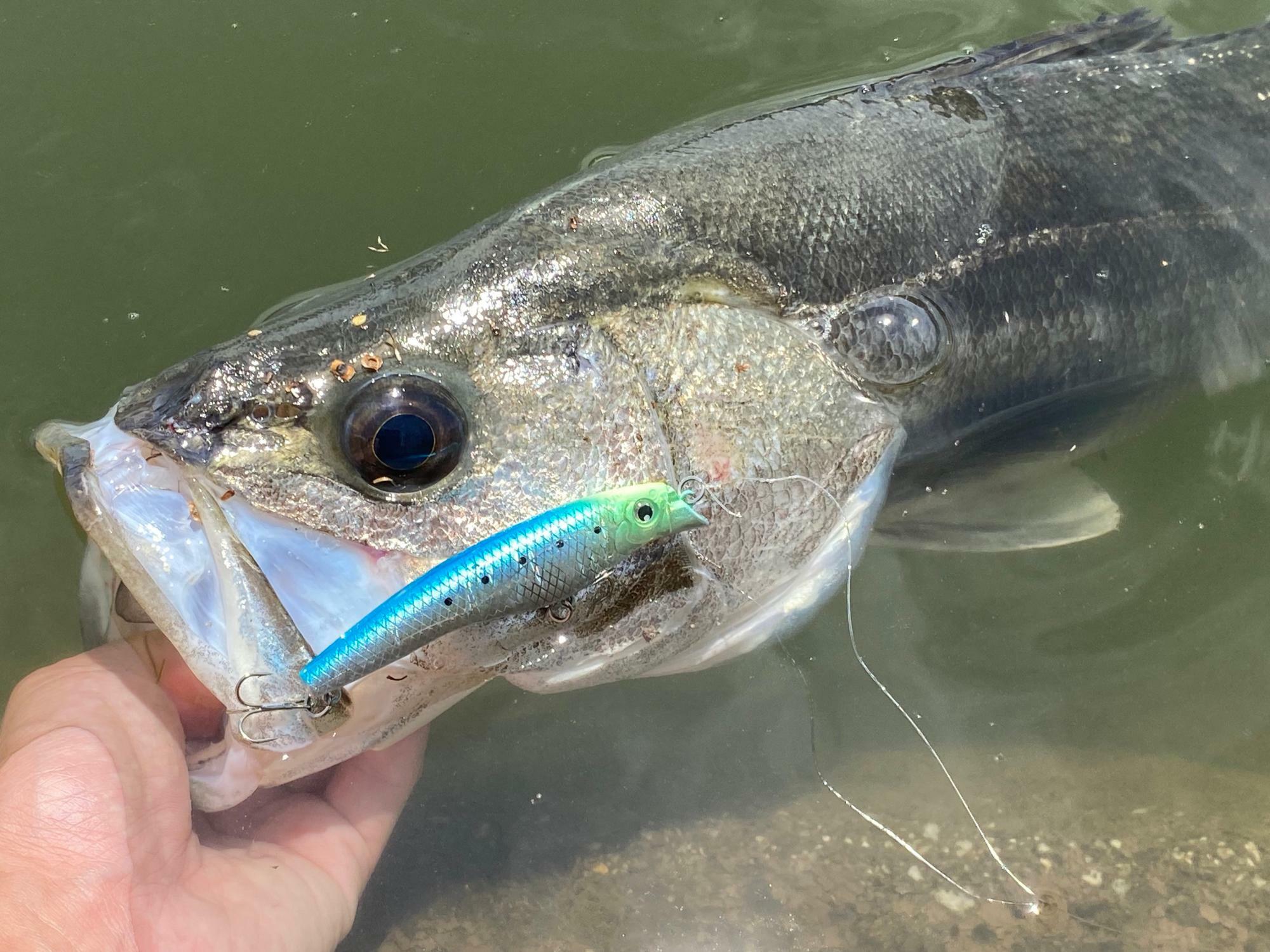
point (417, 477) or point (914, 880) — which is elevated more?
point (417, 477)

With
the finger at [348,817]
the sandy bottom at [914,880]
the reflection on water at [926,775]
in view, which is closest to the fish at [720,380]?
the finger at [348,817]

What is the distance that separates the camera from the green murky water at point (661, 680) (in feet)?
7.91

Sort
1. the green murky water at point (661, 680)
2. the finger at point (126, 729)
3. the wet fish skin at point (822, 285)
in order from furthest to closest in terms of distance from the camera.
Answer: the green murky water at point (661, 680) → the finger at point (126, 729) → the wet fish skin at point (822, 285)

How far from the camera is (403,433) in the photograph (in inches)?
60.9

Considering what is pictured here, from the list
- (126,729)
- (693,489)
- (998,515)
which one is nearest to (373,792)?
(126,729)

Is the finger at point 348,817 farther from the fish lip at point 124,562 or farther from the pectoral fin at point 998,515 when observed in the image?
the pectoral fin at point 998,515

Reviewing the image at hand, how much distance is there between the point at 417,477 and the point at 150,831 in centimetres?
88

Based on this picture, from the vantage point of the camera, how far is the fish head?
152cm

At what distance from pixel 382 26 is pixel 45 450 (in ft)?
7.14

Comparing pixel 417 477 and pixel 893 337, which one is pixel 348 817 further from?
pixel 893 337

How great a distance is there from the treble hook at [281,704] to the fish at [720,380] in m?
0.01

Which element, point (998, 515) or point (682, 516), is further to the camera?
point (998, 515)

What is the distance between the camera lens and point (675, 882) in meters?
2.42

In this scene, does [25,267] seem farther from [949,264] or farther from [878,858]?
[878,858]
